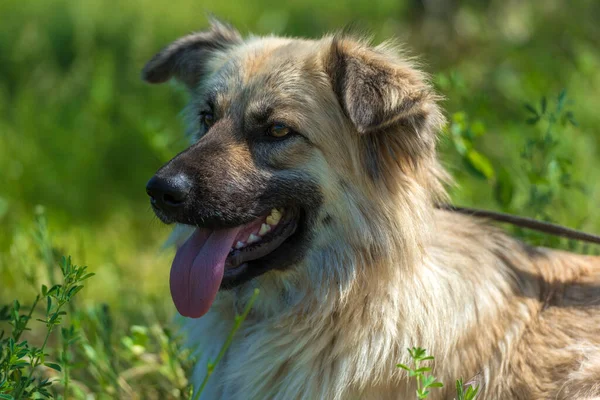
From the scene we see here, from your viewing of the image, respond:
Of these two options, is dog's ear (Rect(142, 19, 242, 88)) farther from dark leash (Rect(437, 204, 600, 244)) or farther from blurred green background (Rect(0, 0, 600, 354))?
Result: dark leash (Rect(437, 204, 600, 244))

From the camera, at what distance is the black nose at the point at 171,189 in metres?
3.04

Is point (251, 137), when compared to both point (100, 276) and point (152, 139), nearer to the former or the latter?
point (152, 139)

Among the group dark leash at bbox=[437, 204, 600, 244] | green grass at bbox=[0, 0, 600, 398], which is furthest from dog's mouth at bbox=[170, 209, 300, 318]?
dark leash at bbox=[437, 204, 600, 244]

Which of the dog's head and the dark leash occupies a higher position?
the dog's head

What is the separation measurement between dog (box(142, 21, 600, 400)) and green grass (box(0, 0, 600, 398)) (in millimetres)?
597

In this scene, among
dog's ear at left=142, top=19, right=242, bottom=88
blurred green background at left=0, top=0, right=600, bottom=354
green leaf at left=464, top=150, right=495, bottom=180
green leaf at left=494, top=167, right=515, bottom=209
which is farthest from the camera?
blurred green background at left=0, top=0, right=600, bottom=354

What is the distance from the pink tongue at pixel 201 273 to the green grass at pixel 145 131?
0.50m

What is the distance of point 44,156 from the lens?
620 cm

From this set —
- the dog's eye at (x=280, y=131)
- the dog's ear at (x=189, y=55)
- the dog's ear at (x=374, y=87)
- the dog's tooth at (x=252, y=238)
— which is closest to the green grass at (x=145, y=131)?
the dog's ear at (x=189, y=55)

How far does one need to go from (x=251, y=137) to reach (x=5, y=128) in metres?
3.90

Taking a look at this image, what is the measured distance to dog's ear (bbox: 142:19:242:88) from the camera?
4020mm

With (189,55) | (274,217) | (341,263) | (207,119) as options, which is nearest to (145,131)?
(189,55)

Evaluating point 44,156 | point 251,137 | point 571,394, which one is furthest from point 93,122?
point 571,394

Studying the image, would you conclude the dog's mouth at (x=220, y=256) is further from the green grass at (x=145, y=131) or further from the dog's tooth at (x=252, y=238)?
the green grass at (x=145, y=131)
